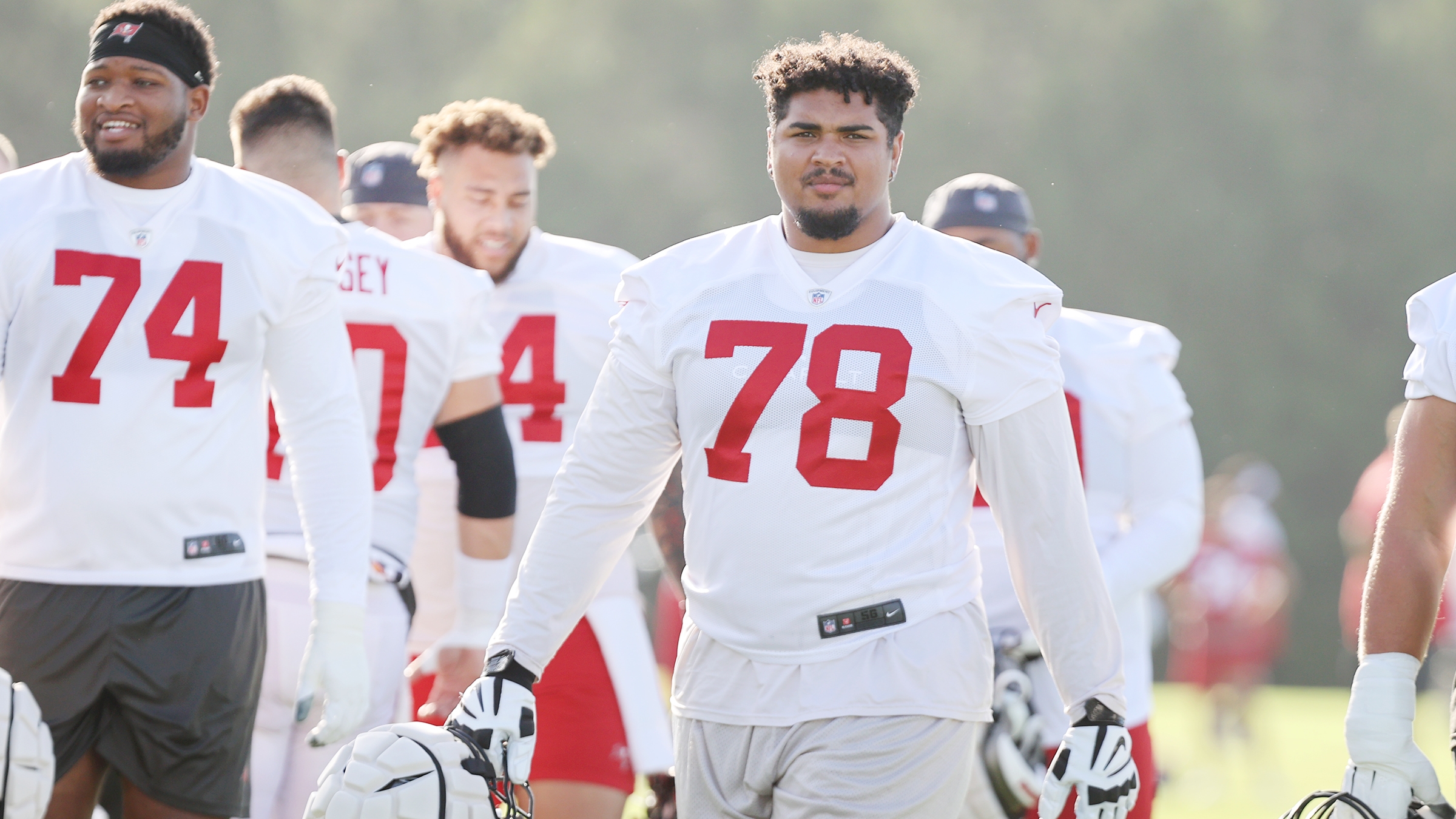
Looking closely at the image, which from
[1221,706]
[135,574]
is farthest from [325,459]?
[1221,706]

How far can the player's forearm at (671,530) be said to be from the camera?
4.94 meters

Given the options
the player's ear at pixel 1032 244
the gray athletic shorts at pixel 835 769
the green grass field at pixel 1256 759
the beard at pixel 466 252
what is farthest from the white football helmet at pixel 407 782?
the green grass field at pixel 1256 759

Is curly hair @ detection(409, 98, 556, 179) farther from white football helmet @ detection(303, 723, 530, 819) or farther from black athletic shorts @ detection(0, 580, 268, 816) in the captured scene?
white football helmet @ detection(303, 723, 530, 819)

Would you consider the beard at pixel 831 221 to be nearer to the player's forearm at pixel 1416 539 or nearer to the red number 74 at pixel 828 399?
the red number 74 at pixel 828 399

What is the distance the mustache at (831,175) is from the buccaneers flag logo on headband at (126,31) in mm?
1524

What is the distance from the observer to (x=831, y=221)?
3.48 metres

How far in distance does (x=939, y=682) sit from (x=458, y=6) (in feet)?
92.8

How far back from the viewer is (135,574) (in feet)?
12.3

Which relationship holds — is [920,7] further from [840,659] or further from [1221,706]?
[840,659]

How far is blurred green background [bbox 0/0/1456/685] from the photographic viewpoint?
2902cm

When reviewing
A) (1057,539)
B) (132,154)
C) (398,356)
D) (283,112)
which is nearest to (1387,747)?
(1057,539)

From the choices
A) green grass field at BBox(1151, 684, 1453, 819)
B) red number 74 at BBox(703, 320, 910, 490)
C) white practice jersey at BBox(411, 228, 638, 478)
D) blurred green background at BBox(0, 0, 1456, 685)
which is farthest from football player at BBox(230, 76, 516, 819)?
blurred green background at BBox(0, 0, 1456, 685)

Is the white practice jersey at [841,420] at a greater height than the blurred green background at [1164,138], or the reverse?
the blurred green background at [1164,138]

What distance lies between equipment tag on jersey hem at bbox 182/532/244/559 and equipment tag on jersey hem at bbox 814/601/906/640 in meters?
1.35
